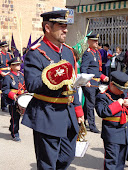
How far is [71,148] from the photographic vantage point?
3.72m

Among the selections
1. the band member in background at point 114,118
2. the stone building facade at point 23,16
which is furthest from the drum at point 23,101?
the stone building facade at point 23,16

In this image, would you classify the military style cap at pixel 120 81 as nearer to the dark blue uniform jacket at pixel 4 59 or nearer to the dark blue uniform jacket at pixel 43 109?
the dark blue uniform jacket at pixel 43 109

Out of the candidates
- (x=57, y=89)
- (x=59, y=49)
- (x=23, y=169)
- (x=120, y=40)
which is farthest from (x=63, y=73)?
(x=120, y=40)

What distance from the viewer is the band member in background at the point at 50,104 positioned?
11.4 feet

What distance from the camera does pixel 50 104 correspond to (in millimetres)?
3561

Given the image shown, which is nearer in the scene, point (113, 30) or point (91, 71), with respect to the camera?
point (91, 71)

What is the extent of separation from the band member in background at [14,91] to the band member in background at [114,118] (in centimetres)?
260

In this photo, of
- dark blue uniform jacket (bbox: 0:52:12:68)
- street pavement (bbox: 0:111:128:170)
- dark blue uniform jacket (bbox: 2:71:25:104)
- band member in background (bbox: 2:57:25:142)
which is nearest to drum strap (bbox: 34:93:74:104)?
street pavement (bbox: 0:111:128:170)

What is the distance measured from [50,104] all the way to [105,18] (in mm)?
12027

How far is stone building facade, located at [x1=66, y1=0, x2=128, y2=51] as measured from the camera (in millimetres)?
14273

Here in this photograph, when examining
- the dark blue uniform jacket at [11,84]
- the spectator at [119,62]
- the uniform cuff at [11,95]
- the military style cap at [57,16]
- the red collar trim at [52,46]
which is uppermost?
the military style cap at [57,16]

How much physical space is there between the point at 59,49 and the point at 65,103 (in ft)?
1.81

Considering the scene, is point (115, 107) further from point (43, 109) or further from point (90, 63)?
point (90, 63)

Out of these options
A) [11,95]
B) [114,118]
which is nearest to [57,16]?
[114,118]
